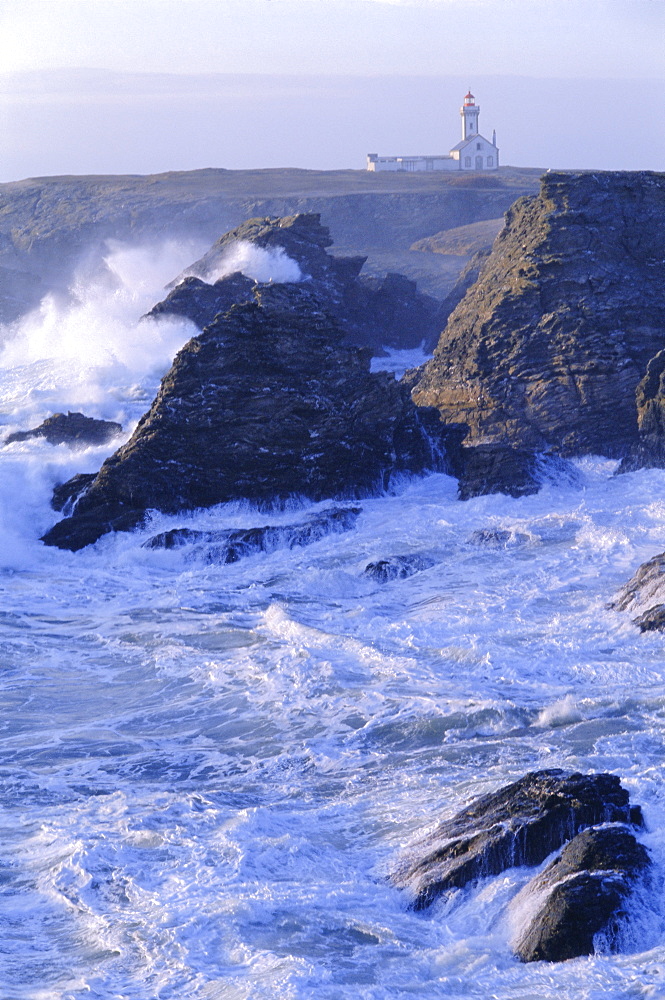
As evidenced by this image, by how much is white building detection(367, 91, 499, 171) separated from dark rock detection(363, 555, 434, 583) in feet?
242

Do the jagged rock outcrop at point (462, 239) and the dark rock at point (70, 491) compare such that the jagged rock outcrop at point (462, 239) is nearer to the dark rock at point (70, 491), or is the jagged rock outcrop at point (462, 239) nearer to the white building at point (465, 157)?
the white building at point (465, 157)

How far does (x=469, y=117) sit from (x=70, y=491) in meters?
76.8

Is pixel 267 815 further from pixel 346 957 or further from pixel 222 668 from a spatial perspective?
pixel 222 668

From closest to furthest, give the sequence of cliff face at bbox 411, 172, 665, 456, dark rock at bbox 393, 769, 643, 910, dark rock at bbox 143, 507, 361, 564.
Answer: dark rock at bbox 393, 769, 643, 910
dark rock at bbox 143, 507, 361, 564
cliff face at bbox 411, 172, 665, 456

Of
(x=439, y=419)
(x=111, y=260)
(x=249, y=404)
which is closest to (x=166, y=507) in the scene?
(x=249, y=404)

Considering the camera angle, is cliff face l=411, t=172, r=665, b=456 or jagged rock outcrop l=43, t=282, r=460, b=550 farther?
cliff face l=411, t=172, r=665, b=456

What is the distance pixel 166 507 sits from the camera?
21.5 metres

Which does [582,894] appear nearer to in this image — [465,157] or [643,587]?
[643,587]

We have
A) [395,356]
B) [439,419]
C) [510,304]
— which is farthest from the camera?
[395,356]

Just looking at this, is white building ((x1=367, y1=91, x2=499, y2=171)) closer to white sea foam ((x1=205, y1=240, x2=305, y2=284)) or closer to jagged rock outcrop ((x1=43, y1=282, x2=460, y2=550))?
white sea foam ((x1=205, y1=240, x2=305, y2=284))

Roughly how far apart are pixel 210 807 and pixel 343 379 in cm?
1320

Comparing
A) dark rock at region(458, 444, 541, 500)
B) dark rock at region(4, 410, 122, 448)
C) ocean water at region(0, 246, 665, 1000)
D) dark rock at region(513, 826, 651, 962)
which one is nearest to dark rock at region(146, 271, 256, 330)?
dark rock at region(4, 410, 122, 448)

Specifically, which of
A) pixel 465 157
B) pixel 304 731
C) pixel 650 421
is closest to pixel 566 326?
pixel 650 421

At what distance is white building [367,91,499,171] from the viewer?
87625mm
